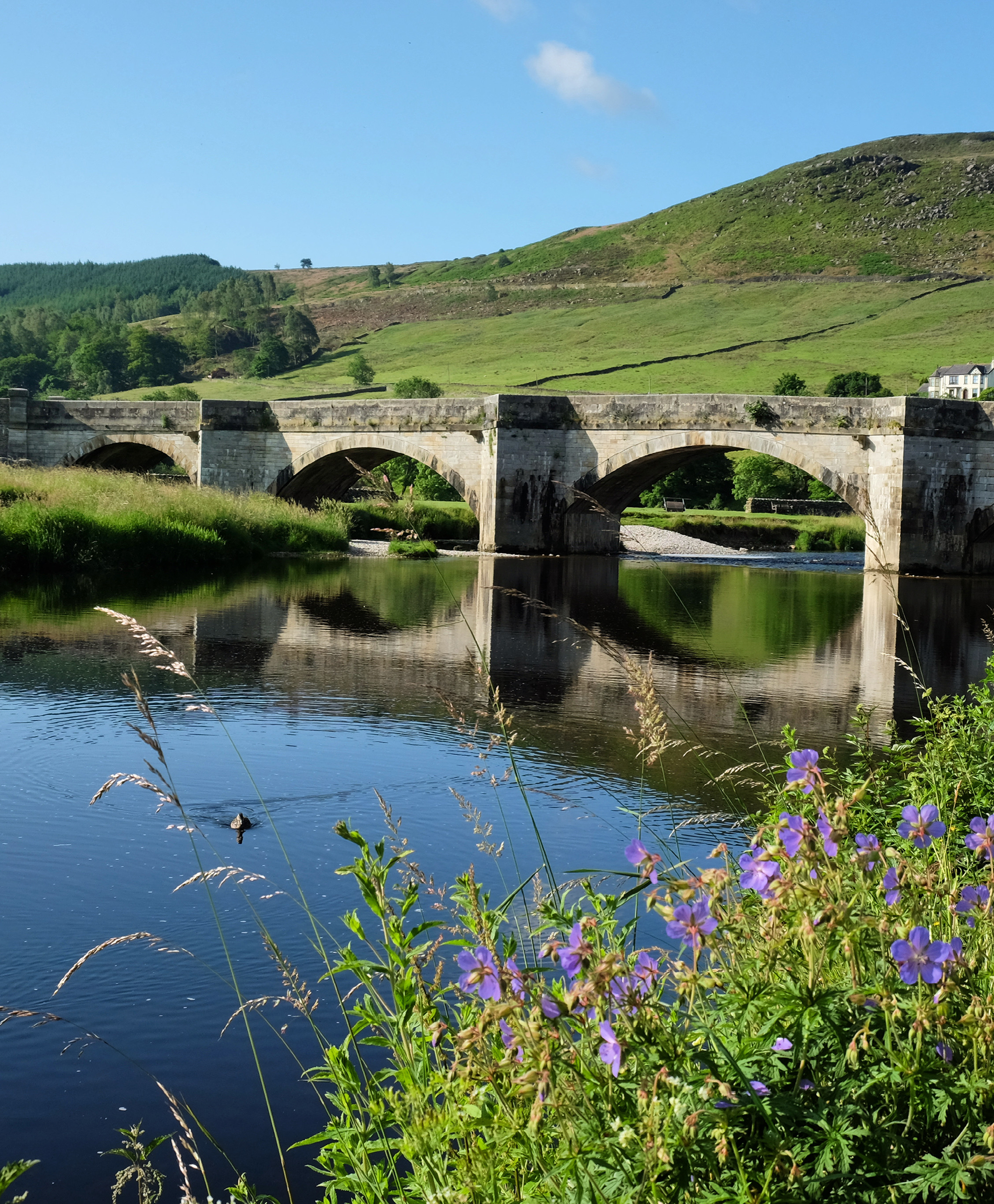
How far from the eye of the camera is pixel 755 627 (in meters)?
17.2

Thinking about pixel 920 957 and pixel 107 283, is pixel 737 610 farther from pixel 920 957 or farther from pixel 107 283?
pixel 107 283

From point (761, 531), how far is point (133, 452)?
22.4m

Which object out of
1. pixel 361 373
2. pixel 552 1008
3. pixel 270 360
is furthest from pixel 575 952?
pixel 270 360

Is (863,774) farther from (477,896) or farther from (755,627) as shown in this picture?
(755,627)

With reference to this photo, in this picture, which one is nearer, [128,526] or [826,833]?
[826,833]

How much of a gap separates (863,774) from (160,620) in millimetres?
9776

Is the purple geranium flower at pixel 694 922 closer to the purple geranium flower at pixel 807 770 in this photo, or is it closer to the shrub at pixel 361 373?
the purple geranium flower at pixel 807 770

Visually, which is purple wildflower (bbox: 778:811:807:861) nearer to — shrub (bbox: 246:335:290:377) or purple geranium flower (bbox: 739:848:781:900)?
purple geranium flower (bbox: 739:848:781:900)

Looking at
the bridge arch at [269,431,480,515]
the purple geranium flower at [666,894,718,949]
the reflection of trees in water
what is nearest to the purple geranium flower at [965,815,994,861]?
the purple geranium flower at [666,894,718,949]

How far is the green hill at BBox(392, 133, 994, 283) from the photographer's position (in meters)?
119

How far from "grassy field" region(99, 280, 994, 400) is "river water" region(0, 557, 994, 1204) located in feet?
209

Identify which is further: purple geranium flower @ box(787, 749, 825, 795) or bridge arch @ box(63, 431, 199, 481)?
bridge arch @ box(63, 431, 199, 481)

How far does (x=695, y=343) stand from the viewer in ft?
324

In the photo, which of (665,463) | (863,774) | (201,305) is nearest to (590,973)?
(863,774)
